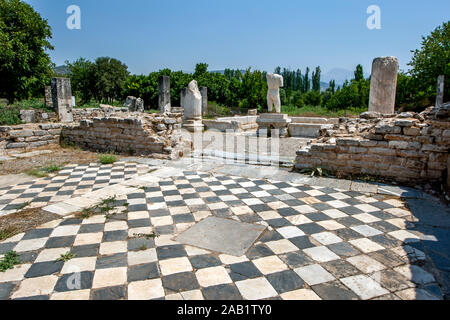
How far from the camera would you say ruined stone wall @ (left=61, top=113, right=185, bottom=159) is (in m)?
7.66

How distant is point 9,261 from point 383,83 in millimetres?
10969

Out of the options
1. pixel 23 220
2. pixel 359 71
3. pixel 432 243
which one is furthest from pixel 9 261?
pixel 359 71

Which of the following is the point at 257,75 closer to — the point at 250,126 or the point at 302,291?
the point at 250,126

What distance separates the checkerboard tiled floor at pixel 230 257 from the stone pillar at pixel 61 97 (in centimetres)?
1224

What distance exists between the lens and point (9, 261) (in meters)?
2.71

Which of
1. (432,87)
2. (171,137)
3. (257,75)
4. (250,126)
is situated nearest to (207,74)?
(257,75)

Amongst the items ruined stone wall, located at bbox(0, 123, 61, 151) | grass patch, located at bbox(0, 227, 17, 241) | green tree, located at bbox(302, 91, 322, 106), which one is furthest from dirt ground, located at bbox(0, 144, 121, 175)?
green tree, located at bbox(302, 91, 322, 106)

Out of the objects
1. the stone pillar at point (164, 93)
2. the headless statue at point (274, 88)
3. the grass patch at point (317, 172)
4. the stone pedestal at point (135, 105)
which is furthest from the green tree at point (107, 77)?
the grass patch at point (317, 172)

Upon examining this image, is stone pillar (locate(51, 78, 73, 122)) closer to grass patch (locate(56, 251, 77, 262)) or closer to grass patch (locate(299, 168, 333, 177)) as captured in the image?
grass patch (locate(299, 168, 333, 177))

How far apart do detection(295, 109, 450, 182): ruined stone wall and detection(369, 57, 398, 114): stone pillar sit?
475cm

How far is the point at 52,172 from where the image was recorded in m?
6.01

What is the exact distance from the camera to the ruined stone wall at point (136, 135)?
25.1ft

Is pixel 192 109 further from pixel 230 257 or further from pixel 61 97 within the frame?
pixel 230 257

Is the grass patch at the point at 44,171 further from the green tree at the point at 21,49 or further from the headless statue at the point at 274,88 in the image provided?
the green tree at the point at 21,49
